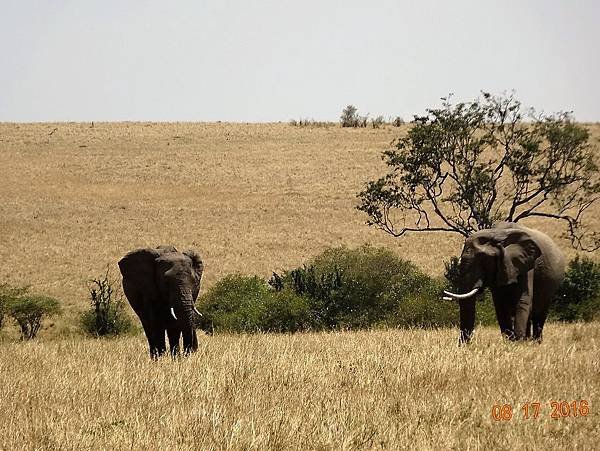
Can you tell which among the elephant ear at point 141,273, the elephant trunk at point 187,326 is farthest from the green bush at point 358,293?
the elephant trunk at point 187,326

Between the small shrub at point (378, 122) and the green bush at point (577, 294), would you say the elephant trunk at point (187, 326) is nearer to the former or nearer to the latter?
the green bush at point (577, 294)

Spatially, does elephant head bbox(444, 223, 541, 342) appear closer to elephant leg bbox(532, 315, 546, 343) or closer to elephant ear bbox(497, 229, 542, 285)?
elephant ear bbox(497, 229, 542, 285)

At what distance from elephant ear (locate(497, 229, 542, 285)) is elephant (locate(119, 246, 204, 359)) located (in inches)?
210

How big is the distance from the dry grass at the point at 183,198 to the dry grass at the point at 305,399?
19.8 m

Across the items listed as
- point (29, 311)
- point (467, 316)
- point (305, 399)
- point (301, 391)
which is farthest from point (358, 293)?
point (305, 399)

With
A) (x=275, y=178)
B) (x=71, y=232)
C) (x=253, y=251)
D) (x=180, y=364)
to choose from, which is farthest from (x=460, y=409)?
(x=275, y=178)

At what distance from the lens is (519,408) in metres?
→ 6.50

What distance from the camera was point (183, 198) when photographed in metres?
65.1

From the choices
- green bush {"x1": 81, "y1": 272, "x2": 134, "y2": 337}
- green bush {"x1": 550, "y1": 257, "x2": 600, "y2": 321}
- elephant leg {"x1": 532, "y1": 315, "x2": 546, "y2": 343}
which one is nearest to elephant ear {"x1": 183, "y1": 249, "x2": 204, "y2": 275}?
elephant leg {"x1": 532, "y1": 315, "x2": 546, "y2": 343}

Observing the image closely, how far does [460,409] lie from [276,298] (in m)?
16.7

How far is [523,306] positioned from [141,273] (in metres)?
6.90

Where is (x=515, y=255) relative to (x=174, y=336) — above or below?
above

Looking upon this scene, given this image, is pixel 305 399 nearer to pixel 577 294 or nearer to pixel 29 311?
pixel 577 294

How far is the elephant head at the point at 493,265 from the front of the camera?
12.1 metres
